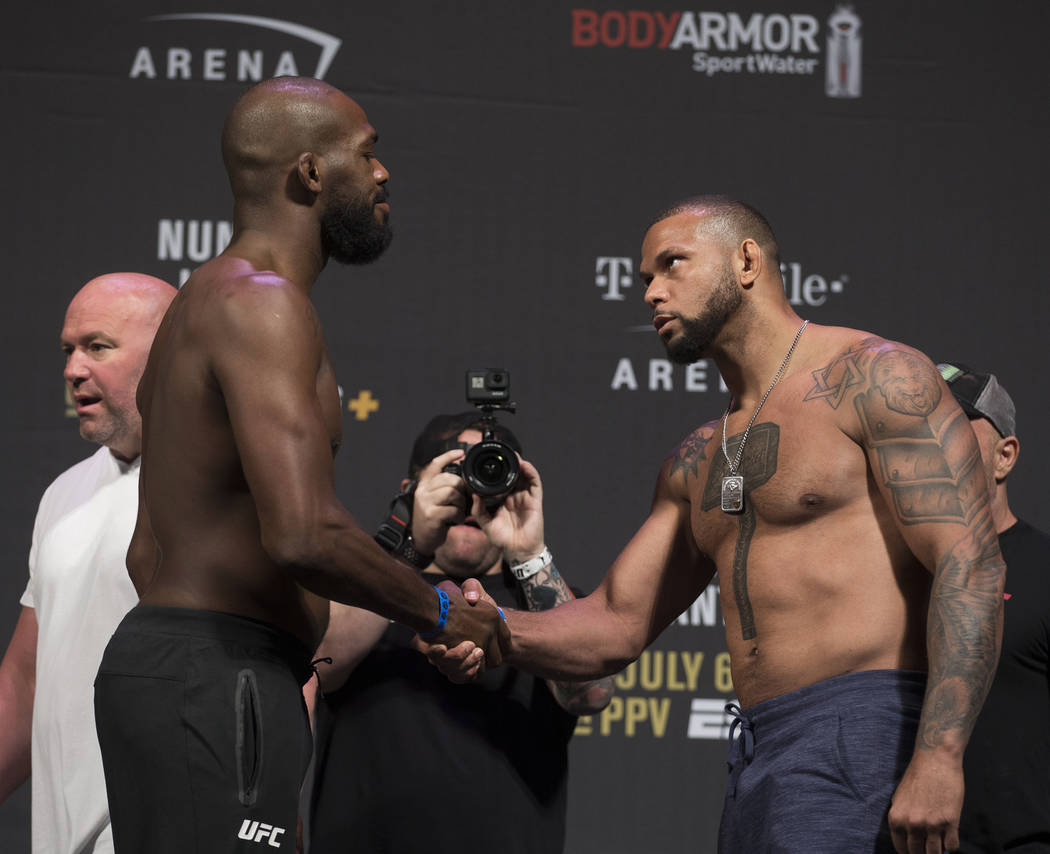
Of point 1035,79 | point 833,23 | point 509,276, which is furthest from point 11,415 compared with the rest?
point 1035,79

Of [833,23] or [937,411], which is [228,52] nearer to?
[833,23]

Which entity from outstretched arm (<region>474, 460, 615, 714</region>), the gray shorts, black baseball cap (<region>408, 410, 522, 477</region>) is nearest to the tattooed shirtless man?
the gray shorts

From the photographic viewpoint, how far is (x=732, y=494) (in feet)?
7.13

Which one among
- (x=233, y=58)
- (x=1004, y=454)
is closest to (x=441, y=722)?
(x=1004, y=454)

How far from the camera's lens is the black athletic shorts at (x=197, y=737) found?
1.61 m

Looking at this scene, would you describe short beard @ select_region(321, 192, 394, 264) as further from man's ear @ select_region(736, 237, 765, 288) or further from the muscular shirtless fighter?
man's ear @ select_region(736, 237, 765, 288)

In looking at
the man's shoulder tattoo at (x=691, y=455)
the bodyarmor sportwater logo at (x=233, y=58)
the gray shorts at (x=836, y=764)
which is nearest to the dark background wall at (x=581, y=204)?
the bodyarmor sportwater logo at (x=233, y=58)

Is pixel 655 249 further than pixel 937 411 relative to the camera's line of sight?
Yes

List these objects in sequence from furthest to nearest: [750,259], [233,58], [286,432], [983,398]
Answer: [233,58] → [983,398] → [750,259] → [286,432]

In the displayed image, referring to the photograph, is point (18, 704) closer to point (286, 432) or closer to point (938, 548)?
point (286, 432)

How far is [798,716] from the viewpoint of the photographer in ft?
6.49

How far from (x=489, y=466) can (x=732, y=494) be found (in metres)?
0.50

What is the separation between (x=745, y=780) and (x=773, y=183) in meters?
1.91

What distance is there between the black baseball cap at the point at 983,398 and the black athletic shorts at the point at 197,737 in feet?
5.44
